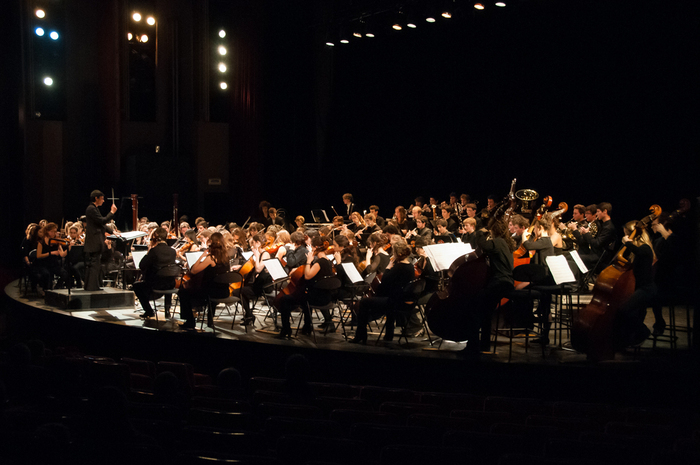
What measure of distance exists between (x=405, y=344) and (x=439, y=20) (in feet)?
21.5

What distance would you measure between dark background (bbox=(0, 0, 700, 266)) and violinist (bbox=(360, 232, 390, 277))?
492 centimetres

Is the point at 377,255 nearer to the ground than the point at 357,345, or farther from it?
farther from it

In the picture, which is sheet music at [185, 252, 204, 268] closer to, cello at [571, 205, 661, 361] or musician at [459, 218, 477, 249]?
musician at [459, 218, 477, 249]

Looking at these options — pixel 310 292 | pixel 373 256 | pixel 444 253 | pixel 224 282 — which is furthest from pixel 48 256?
pixel 444 253

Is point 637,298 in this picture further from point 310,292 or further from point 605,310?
point 310,292

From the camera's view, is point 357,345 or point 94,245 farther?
point 94,245

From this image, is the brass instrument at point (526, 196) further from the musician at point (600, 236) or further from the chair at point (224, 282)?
the chair at point (224, 282)

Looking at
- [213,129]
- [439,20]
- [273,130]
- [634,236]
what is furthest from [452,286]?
[213,129]

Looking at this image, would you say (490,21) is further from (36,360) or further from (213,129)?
(36,360)

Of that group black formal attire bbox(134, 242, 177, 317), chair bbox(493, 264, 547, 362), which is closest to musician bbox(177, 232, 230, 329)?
black formal attire bbox(134, 242, 177, 317)

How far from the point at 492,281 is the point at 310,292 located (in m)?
2.24

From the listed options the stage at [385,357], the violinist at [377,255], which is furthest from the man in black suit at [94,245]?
the violinist at [377,255]

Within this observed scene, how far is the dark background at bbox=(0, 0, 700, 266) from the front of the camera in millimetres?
10906

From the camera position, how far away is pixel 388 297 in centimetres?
736
